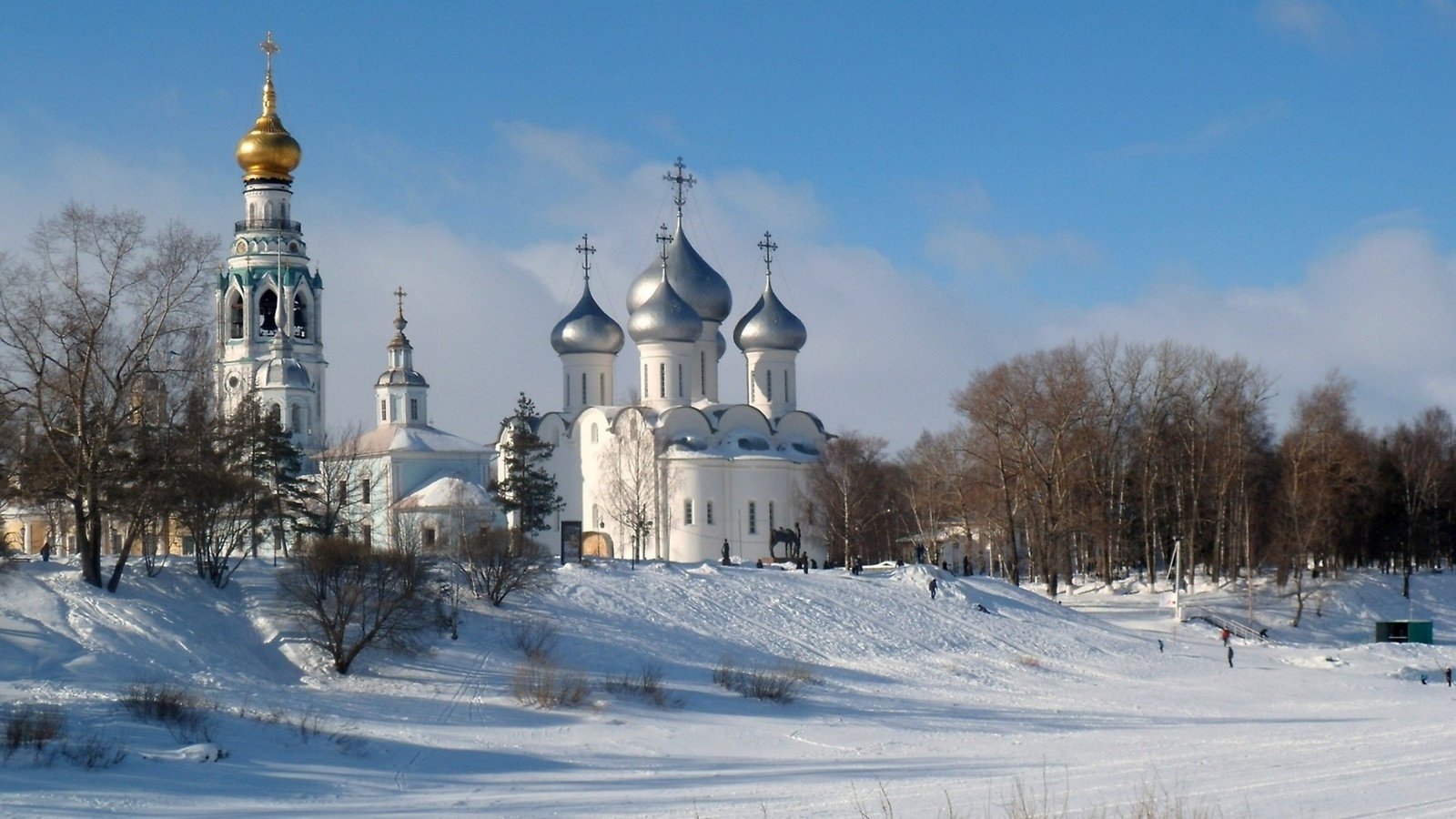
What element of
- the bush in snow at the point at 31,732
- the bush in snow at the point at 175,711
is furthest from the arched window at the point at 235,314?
the bush in snow at the point at 31,732

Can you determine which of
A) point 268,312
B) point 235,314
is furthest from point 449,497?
point 235,314

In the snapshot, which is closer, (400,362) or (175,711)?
(175,711)

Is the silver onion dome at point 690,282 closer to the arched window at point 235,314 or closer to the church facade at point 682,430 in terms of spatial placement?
the church facade at point 682,430

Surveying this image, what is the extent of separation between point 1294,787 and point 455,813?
8.31 metres

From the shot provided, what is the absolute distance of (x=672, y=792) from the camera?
66.5 ft

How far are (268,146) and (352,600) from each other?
36444 millimetres

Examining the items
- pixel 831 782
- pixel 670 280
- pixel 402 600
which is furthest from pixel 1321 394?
pixel 831 782

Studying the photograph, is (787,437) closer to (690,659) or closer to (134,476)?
(690,659)

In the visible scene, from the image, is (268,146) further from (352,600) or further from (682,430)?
(352,600)

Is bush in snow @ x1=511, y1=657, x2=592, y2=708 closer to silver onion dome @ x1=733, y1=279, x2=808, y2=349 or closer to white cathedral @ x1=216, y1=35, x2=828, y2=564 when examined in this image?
white cathedral @ x1=216, y1=35, x2=828, y2=564

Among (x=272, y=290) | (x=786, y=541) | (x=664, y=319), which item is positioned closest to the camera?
(x=786, y=541)

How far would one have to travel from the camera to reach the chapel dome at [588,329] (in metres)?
59.6

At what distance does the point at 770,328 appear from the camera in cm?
6009

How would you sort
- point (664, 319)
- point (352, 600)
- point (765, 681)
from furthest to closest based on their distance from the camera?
point (664, 319) → point (765, 681) → point (352, 600)
